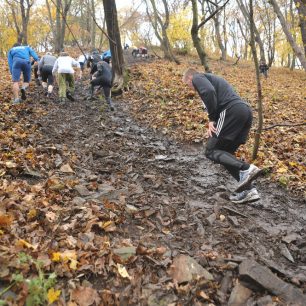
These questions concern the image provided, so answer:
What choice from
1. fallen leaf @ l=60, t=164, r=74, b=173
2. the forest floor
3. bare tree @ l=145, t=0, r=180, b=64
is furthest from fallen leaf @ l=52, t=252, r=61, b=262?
bare tree @ l=145, t=0, r=180, b=64

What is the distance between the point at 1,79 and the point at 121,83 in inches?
193

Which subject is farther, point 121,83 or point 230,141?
point 121,83

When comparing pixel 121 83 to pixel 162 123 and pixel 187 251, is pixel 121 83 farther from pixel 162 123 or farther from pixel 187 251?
pixel 187 251

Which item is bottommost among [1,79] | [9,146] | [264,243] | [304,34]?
[264,243]

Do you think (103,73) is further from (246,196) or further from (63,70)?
(246,196)

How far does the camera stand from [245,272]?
3.12 m

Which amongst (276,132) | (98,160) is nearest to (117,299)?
(98,160)

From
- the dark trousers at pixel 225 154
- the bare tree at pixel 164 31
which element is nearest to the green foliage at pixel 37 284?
the dark trousers at pixel 225 154

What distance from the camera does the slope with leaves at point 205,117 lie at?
631cm

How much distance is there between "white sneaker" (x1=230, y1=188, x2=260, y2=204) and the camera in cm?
486

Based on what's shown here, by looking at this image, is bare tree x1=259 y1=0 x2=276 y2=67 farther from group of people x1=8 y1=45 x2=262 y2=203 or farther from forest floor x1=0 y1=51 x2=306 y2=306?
group of people x1=8 y1=45 x2=262 y2=203

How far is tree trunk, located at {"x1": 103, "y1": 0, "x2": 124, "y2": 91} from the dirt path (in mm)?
5844

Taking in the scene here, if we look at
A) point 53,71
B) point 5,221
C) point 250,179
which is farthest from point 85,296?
point 53,71

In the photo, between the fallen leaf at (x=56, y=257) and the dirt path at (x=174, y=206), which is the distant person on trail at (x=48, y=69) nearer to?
the dirt path at (x=174, y=206)
